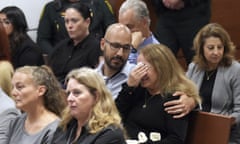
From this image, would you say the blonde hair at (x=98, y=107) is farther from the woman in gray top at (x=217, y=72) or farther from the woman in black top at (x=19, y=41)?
the woman in black top at (x=19, y=41)

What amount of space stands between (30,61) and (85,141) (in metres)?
2.05

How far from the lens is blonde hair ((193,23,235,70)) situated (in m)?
3.96

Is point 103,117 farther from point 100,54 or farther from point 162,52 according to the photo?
point 100,54

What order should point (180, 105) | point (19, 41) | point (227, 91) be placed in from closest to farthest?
point (180, 105), point (227, 91), point (19, 41)

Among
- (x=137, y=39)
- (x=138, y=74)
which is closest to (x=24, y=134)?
(x=138, y=74)

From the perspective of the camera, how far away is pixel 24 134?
125 inches

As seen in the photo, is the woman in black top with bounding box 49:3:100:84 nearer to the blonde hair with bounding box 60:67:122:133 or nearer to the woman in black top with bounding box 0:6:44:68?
the woman in black top with bounding box 0:6:44:68

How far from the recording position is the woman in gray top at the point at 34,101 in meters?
3.18

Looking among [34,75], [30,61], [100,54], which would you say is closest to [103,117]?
[34,75]

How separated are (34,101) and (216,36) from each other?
A: 143cm

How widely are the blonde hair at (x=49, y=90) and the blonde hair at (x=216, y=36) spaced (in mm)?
1221

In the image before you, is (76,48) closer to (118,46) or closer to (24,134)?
(118,46)

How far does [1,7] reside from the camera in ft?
17.8

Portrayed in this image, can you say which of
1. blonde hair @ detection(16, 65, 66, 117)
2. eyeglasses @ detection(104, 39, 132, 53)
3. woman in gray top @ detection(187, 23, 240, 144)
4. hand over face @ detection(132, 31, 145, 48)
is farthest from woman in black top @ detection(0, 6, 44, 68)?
blonde hair @ detection(16, 65, 66, 117)
